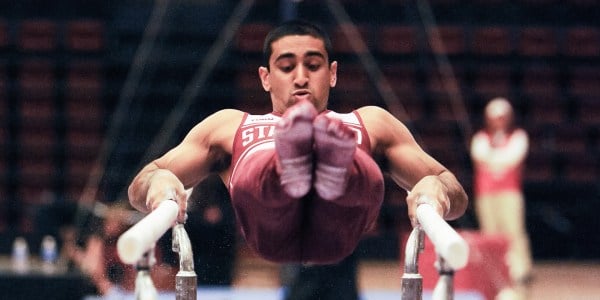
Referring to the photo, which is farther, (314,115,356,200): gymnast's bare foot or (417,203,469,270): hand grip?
(314,115,356,200): gymnast's bare foot

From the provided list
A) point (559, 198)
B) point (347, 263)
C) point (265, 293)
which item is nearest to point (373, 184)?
point (347, 263)

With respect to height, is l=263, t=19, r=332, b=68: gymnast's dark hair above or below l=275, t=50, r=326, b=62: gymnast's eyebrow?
above

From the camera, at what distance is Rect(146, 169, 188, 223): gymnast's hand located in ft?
8.41

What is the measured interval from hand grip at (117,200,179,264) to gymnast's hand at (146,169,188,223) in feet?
0.42

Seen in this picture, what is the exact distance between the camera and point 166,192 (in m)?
2.58

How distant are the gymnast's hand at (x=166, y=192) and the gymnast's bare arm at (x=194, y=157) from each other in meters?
0.05

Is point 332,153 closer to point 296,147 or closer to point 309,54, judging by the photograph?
point 296,147

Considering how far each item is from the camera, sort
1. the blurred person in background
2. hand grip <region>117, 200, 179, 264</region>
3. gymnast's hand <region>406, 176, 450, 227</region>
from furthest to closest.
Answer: the blurred person in background → gymnast's hand <region>406, 176, 450, 227</region> → hand grip <region>117, 200, 179, 264</region>

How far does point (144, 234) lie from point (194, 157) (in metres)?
1.06

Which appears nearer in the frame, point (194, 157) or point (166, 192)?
point (166, 192)

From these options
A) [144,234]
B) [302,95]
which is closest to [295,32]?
[302,95]

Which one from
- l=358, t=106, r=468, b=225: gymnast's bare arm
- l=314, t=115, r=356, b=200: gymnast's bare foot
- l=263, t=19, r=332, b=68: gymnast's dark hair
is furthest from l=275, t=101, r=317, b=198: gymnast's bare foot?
l=263, t=19, r=332, b=68: gymnast's dark hair

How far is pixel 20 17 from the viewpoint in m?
8.93

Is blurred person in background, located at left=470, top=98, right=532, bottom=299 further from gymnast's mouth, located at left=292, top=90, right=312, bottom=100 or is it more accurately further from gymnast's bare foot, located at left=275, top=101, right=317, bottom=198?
gymnast's bare foot, located at left=275, top=101, right=317, bottom=198
